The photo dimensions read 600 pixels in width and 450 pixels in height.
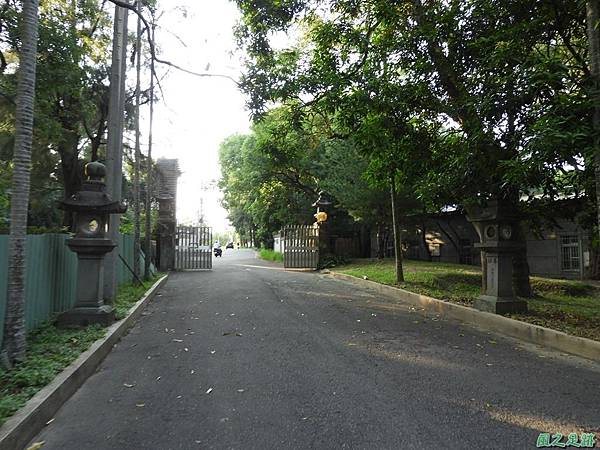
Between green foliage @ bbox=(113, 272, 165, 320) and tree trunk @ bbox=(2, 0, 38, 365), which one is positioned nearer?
tree trunk @ bbox=(2, 0, 38, 365)

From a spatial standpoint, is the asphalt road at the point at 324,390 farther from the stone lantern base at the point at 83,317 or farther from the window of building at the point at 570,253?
the window of building at the point at 570,253

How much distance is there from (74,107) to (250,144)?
1170cm

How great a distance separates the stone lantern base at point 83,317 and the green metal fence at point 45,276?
34 centimetres

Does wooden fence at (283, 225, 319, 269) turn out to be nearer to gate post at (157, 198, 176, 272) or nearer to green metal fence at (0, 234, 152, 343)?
gate post at (157, 198, 176, 272)

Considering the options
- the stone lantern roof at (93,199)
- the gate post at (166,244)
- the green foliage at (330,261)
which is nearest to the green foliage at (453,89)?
the stone lantern roof at (93,199)

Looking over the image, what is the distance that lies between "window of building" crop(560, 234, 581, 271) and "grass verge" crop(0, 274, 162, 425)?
15.1 m

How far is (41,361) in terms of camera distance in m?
5.12

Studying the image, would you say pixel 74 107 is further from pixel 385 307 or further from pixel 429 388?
pixel 429 388

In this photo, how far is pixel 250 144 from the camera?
2847cm

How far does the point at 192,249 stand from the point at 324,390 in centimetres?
1858

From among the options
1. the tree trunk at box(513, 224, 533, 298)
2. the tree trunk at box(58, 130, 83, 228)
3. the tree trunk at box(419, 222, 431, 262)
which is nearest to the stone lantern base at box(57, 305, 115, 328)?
the tree trunk at box(513, 224, 533, 298)

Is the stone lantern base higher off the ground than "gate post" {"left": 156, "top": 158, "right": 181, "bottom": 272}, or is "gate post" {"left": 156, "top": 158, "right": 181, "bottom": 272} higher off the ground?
"gate post" {"left": 156, "top": 158, "right": 181, "bottom": 272}

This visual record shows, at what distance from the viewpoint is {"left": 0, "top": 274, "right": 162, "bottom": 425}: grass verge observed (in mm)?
4094

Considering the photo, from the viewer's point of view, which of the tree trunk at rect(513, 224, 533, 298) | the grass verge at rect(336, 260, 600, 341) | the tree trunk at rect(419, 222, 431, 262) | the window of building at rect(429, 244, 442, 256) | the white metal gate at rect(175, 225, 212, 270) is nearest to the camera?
the grass verge at rect(336, 260, 600, 341)
